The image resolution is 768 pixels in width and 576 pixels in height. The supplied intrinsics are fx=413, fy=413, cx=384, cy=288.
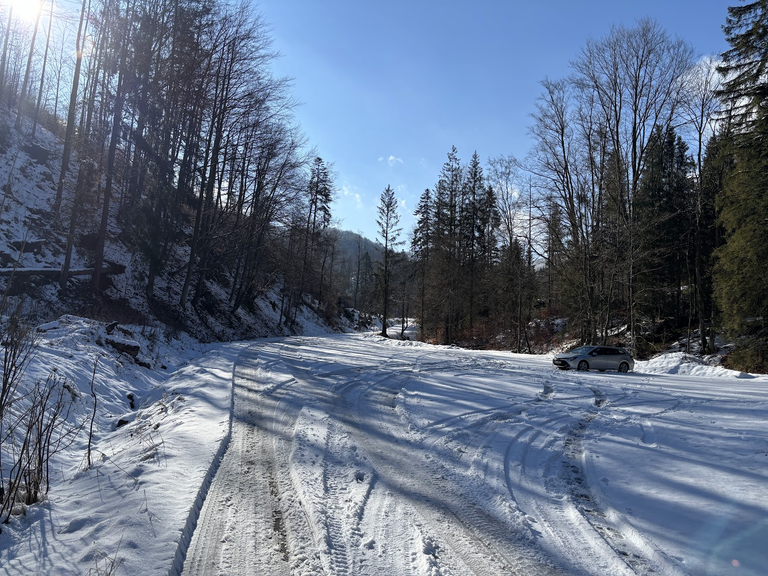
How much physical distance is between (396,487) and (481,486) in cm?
109

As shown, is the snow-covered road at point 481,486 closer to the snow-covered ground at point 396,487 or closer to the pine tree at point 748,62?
the snow-covered ground at point 396,487

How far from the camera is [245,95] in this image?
78.8 feet

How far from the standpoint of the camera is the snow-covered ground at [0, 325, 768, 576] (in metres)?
3.50

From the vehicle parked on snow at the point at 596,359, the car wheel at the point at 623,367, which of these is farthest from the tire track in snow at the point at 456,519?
the car wheel at the point at 623,367

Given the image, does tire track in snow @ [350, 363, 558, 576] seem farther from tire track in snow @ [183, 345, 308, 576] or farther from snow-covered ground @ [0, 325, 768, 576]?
tire track in snow @ [183, 345, 308, 576]

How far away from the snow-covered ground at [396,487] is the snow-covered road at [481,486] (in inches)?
1.0

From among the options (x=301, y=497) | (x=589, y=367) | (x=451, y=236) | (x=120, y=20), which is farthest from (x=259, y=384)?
(x=451, y=236)

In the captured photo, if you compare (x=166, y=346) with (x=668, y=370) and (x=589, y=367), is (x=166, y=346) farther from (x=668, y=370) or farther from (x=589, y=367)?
(x=668, y=370)

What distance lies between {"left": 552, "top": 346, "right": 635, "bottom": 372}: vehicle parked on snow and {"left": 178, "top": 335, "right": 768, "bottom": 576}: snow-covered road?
25.2ft

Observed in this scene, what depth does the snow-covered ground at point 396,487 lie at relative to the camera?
138 inches

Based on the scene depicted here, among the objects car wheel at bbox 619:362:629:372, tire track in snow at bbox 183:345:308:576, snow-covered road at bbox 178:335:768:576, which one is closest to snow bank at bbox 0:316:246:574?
tire track in snow at bbox 183:345:308:576

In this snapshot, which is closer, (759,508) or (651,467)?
(759,508)

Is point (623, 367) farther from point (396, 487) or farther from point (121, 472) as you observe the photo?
point (121, 472)

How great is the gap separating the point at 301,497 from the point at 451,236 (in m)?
34.1
